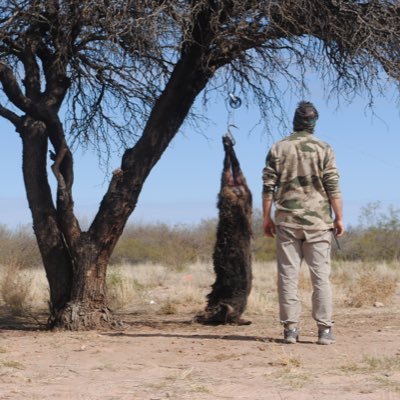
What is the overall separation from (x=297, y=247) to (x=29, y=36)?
13.9ft

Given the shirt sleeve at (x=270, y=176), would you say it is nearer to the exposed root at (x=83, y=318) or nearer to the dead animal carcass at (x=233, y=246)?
the dead animal carcass at (x=233, y=246)

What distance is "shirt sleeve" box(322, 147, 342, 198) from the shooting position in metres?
7.45

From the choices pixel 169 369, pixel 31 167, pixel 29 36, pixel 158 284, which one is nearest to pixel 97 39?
pixel 29 36

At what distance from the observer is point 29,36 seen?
978 centimetres

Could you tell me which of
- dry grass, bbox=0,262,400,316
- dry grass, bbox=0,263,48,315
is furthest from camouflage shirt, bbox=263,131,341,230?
dry grass, bbox=0,263,48,315

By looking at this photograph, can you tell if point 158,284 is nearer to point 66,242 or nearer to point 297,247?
point 66,242

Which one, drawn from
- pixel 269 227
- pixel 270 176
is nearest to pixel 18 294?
pixel 269 227

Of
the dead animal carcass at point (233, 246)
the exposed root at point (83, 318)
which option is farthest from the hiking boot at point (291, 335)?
the exposed root at point (83, 318)

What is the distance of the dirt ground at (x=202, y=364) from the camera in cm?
579

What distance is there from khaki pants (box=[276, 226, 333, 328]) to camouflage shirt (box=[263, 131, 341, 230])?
0.12 m

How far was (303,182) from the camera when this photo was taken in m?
7.43

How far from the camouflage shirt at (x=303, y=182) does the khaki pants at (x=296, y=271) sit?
12cm

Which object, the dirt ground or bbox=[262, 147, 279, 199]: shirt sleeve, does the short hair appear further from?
the dirt ground

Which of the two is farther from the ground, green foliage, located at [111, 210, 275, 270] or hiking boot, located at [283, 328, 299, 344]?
green foliage, located at [111, 210, 275, 270]
